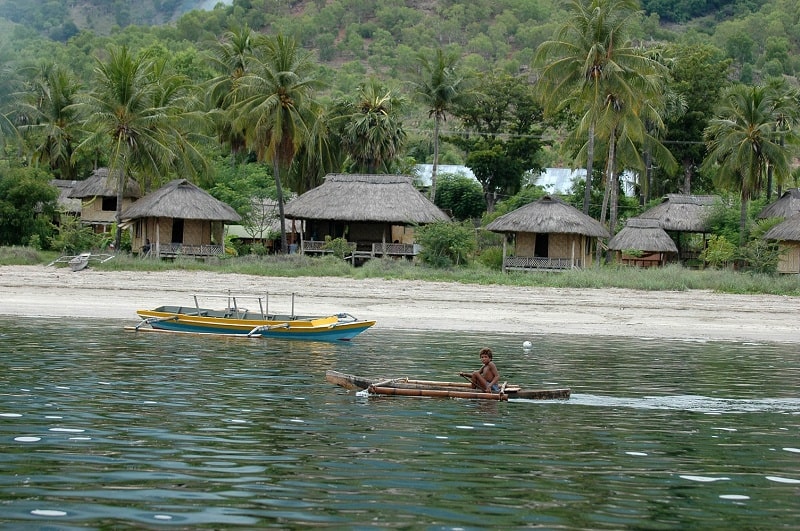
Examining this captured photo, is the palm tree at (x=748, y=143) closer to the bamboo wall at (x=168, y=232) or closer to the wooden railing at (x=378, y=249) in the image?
the wooden railing at (x=378, y=249)

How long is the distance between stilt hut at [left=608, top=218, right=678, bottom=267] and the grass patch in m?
8.35

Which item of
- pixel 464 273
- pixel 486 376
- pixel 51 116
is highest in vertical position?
pixel 51 116

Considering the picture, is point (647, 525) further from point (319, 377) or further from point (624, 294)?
point (624, 294)

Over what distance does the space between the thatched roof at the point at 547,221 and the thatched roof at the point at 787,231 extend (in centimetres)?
695

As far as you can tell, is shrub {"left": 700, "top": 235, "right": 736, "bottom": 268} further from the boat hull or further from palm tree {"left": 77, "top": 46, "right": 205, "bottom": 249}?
palm tree {"left": 77, "top": 46, "right": 205, "bottom": 249}

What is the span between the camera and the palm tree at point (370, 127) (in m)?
50.7

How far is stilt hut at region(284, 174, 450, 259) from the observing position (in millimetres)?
Result: 43500

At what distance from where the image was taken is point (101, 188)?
169 feet

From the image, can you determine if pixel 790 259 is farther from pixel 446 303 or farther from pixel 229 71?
pixel 229 71

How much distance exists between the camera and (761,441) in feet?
44.0

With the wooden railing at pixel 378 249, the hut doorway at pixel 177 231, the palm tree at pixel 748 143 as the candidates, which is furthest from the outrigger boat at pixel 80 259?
the palm tree at pixel 748 143

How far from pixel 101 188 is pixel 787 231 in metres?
32.1

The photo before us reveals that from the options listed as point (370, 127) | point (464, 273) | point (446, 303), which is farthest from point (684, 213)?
point (446, 303)

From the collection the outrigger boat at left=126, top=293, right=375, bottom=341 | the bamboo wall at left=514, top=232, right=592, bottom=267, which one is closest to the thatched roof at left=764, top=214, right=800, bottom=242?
the bamboo wall at left=514, top=232, right=592, bottom=267
